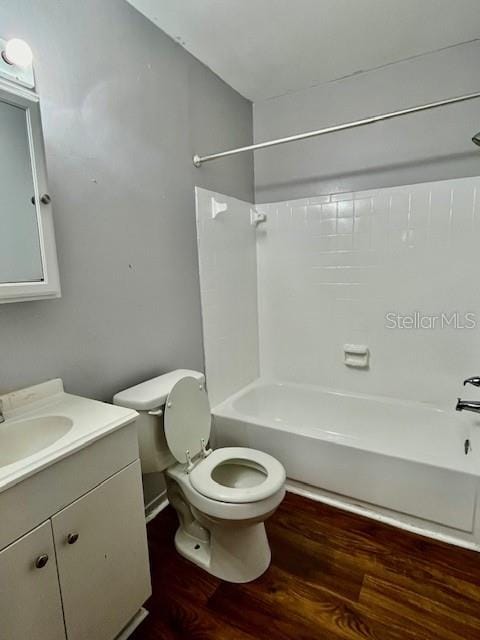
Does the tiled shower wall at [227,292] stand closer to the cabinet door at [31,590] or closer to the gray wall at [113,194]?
the gray wall at [113,194]

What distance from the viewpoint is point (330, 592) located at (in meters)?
1.39

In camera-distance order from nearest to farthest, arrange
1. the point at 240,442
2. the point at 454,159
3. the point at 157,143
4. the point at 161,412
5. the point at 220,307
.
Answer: the point at 161,412
the point at 157,143
the point at 454,159
the point at 240,442
the point at 220,307

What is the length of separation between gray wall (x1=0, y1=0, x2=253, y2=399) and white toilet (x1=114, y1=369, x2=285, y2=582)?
273 mm

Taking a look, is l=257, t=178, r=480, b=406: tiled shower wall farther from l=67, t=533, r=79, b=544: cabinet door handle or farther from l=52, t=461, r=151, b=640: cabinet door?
l=67, t=533, r=79, b=544: cabinet door handle

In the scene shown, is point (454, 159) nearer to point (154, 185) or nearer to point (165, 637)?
point (154, 185)

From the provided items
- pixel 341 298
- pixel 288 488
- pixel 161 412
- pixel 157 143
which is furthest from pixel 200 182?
pixel 288 488

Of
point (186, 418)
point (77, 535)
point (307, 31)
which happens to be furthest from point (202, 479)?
point (307, 31)

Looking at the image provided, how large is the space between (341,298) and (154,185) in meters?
1.44

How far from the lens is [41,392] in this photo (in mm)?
1272

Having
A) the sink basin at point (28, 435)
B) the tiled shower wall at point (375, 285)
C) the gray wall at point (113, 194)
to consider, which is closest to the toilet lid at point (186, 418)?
the gray wall at point (113, 194)

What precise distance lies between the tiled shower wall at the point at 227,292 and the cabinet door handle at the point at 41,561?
1368mm

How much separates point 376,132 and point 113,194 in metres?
1.71

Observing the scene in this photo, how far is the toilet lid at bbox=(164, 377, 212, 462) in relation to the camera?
4.95ft

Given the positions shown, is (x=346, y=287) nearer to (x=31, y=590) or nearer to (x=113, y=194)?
(x=113, y=194)
